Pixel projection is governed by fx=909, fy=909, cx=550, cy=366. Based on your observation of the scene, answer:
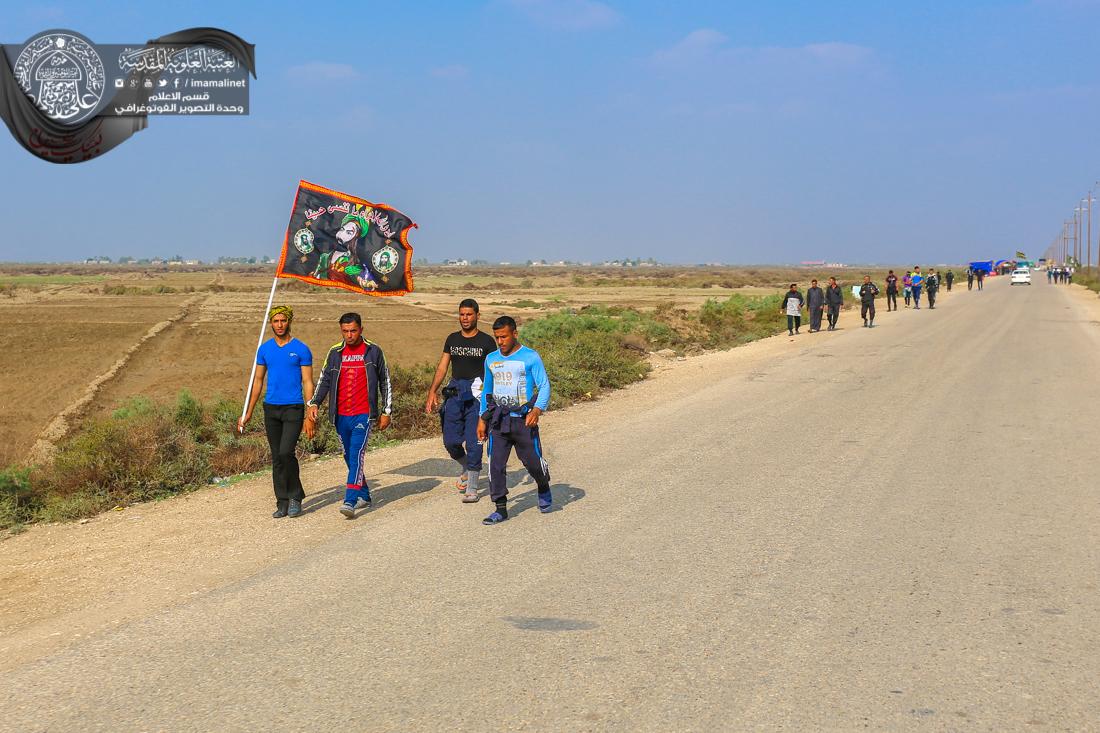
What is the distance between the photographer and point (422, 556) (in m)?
6.47

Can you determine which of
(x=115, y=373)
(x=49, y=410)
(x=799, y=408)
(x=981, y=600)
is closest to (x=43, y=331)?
(x=115, y=373)

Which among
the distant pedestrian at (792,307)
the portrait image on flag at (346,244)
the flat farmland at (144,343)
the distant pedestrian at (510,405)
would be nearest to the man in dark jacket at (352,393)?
the distant pedestrian at (510,405)

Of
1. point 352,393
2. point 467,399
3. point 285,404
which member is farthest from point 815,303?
point 285,404

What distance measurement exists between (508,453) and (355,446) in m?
1.38

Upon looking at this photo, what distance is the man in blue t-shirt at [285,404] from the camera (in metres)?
7.82

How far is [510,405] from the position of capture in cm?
750

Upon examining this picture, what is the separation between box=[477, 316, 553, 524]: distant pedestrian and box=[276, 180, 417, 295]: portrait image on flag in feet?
7.89

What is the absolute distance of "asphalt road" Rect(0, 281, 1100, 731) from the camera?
4109 mm

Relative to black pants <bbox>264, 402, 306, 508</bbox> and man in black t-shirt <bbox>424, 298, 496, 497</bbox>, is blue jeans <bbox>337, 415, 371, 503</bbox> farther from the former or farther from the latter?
man in black t-shirt <bbox>424, 298, 496, 497</bbox>

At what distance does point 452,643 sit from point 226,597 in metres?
1.77

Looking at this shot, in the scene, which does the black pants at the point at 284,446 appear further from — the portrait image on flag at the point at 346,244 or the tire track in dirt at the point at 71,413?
the tire track in dirt at the point at 71,413

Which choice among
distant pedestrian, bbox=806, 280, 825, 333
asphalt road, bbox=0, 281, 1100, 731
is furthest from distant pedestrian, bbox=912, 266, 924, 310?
asphalt road, bbox=0, 281, 1100, 731

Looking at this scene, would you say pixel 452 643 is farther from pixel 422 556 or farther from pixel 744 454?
pixel 744 454

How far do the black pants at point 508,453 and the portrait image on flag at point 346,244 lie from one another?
268 centimetres
